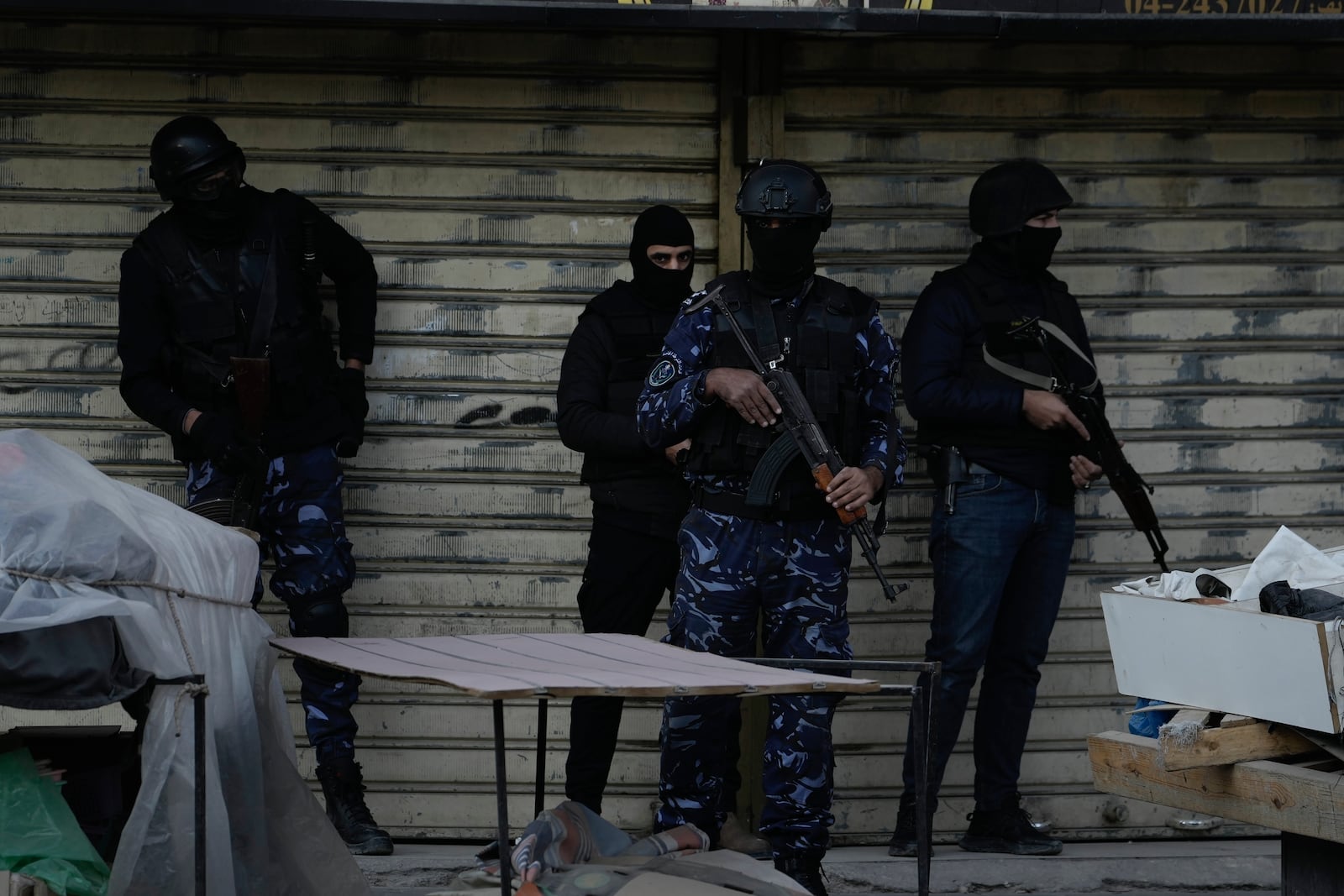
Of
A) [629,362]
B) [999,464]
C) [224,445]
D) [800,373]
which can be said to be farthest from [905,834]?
[224,445]

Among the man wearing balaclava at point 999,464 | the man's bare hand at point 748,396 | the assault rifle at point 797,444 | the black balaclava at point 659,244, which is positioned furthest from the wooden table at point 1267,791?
the black balaclava at point 659,244

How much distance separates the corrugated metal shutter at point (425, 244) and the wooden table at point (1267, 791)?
269 centimetres

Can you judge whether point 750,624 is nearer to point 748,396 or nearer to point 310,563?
point 748,396

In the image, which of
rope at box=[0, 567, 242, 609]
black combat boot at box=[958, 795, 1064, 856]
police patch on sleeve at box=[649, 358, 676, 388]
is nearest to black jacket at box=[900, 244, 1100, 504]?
police patch on sleeve at box=[649, 358, 676, 388]

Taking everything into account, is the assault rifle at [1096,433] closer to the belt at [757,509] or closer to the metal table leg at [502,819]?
the belt at [757,509]

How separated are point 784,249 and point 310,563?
73.9 inches

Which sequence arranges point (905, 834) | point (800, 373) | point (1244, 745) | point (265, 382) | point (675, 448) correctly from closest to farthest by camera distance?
point (1244, 745), point (800, 373), point (675, 448), point (265, 382), point (905, 834)

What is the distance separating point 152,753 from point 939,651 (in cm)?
302

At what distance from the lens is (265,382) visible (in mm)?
4898

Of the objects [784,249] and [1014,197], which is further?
[1014,197]

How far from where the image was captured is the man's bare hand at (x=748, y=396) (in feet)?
14.4

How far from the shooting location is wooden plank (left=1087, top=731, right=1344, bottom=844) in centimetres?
268

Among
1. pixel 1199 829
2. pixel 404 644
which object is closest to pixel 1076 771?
pixel 1199 829

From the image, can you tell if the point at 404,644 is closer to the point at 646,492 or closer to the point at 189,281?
the point at 646,492
